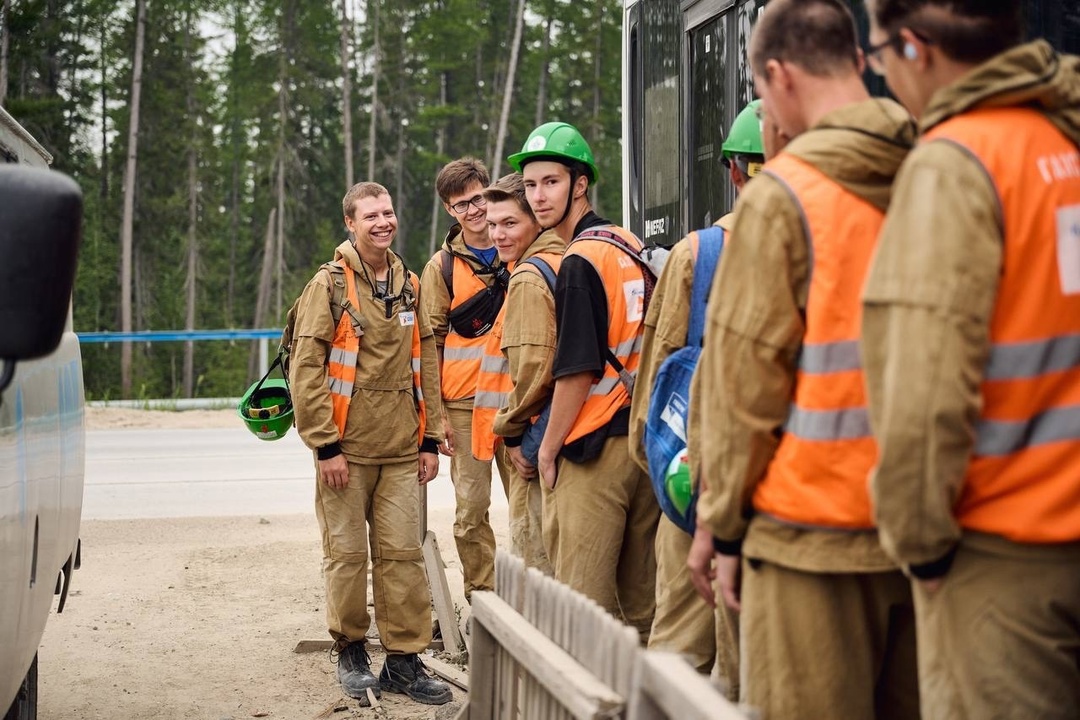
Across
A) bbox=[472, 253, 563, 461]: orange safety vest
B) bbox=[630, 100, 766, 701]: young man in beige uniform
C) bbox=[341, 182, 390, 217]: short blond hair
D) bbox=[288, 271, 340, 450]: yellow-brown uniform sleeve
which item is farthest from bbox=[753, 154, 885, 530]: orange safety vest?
bbox=[472, 253, 563, 461]: orange safety vest

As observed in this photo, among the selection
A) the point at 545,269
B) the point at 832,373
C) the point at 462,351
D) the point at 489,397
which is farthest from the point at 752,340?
the point at 462,351

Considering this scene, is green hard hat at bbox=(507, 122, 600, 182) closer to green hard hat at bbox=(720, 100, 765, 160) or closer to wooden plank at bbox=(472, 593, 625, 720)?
green hard hat at bbox=(720, 100, 765, 160)

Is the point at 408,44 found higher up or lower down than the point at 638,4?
higher up

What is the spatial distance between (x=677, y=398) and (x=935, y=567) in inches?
58.5

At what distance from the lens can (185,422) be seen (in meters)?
19.1

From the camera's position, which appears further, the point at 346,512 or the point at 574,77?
the point at 574,77

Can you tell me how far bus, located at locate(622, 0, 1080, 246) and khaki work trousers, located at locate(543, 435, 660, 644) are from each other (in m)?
1.29

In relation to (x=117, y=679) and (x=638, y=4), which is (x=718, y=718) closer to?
(x=117, y=679)

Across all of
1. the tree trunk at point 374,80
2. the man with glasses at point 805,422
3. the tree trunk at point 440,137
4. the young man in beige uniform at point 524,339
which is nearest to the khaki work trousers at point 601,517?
the young man in beige uniform at point 524,339

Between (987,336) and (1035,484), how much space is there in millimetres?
283

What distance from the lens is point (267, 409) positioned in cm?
650

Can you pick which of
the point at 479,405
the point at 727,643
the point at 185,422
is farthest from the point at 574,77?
the point at 727,643

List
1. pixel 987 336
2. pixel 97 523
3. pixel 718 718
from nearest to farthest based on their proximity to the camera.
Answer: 1. pixel 718 718
2. pixel 987 336
3. pixel 97 523

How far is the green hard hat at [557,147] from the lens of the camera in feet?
17.3
